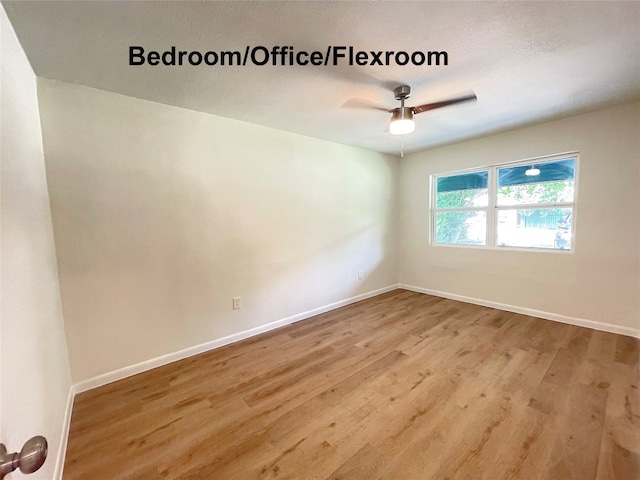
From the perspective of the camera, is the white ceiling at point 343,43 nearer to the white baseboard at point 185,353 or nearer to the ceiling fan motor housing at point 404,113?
the ceiling fan motor housing at point 404,113

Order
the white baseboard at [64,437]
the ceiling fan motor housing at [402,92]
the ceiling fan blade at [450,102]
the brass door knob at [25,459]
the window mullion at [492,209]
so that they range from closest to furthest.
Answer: the brass door knob at [25,459] → the white baseboard at [64,437] → the ceiling fan blade at [450,102] → the ceiling fan motor housing at [402,92] → the window mullion at [492,209]

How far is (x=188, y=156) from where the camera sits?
2.41 metres

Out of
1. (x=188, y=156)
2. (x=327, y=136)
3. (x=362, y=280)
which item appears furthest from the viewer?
(x=362, y=280)

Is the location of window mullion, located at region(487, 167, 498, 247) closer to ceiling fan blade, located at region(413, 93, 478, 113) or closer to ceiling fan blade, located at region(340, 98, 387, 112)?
ceiling fan blade, located at region(413, 93, 478, 113)

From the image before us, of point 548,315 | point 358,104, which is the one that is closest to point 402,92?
point 358,104

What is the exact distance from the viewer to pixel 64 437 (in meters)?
1.54

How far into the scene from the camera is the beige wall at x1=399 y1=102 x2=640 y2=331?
2662 mm

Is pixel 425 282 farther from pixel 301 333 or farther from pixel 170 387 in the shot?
pixel 170 387

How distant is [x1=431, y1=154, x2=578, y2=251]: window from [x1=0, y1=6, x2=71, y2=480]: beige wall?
4404 millimetres

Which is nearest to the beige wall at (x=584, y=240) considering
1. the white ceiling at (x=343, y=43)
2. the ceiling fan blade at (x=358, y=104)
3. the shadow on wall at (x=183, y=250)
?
the white ceiling at (x=343, y=43)

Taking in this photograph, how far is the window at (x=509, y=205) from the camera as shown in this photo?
3109 mm

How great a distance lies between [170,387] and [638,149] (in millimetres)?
4717

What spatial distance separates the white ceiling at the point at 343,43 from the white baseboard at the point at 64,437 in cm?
221

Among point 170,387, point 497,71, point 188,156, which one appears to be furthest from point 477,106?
point 170,387
